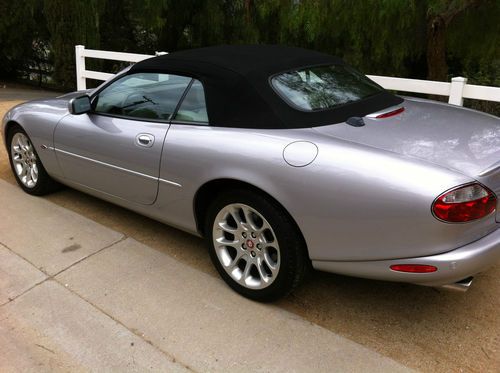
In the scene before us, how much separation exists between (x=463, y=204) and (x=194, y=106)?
5.96 ft

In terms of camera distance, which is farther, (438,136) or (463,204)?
(438,136)

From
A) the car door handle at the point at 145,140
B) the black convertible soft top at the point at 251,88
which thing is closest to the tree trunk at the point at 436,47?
the black convertible soft top at the point at 251,88

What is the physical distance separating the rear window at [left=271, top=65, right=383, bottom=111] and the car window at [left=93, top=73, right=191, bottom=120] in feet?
2.35

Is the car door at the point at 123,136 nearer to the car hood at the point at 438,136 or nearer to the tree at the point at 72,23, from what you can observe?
the car hood at the point at 438,136

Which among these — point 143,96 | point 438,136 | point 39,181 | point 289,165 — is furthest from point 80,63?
point 438,136

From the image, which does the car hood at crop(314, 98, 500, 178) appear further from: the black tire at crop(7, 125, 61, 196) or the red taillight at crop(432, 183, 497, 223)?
the black tire at crop(7, 125, 61, 196)

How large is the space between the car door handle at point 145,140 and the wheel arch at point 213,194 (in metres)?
0.54

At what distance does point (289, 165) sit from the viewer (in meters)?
2.70

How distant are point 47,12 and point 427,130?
10136 mm

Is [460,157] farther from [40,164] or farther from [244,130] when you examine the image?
[40,164]

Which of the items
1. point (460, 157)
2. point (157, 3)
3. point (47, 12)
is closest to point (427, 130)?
point (460, 157)

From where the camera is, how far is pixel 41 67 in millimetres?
14367

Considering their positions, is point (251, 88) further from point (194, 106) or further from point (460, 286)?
point (460, 286)

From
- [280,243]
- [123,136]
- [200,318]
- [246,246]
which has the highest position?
[123,136]
